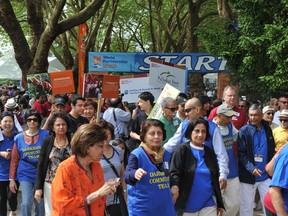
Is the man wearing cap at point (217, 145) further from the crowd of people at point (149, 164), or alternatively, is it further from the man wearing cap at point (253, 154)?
the man wearing cap at point (253, 154)

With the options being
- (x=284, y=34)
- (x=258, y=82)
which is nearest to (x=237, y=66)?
(x=258, y=82)

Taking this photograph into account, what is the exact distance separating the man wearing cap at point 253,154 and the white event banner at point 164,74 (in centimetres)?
418

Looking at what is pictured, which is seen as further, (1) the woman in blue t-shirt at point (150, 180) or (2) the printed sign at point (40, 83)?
(2) the printed sign at point (40, 83)

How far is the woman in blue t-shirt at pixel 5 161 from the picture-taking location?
24.3ft

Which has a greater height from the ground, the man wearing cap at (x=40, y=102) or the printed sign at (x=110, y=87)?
the printed sign at (x=110, y=87)

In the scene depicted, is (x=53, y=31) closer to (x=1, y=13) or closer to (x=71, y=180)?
(x=1, y=13)

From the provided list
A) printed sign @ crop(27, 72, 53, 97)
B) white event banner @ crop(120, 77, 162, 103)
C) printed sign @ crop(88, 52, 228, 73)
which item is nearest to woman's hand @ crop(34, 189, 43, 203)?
white event banner @ crop(120, 77, 162, 103)

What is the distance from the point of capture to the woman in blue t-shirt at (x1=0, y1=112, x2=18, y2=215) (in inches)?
292

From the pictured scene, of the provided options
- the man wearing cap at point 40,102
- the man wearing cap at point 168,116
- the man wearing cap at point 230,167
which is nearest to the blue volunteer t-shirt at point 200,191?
the man wearing cap at point 230,167

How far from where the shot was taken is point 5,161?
7461 millimetres

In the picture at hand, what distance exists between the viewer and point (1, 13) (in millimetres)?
15781

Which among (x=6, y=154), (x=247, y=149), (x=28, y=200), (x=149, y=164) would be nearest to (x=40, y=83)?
(x=6, y=154)

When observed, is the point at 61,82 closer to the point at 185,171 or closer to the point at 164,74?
the point at 164,74

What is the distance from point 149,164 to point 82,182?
124 cm
